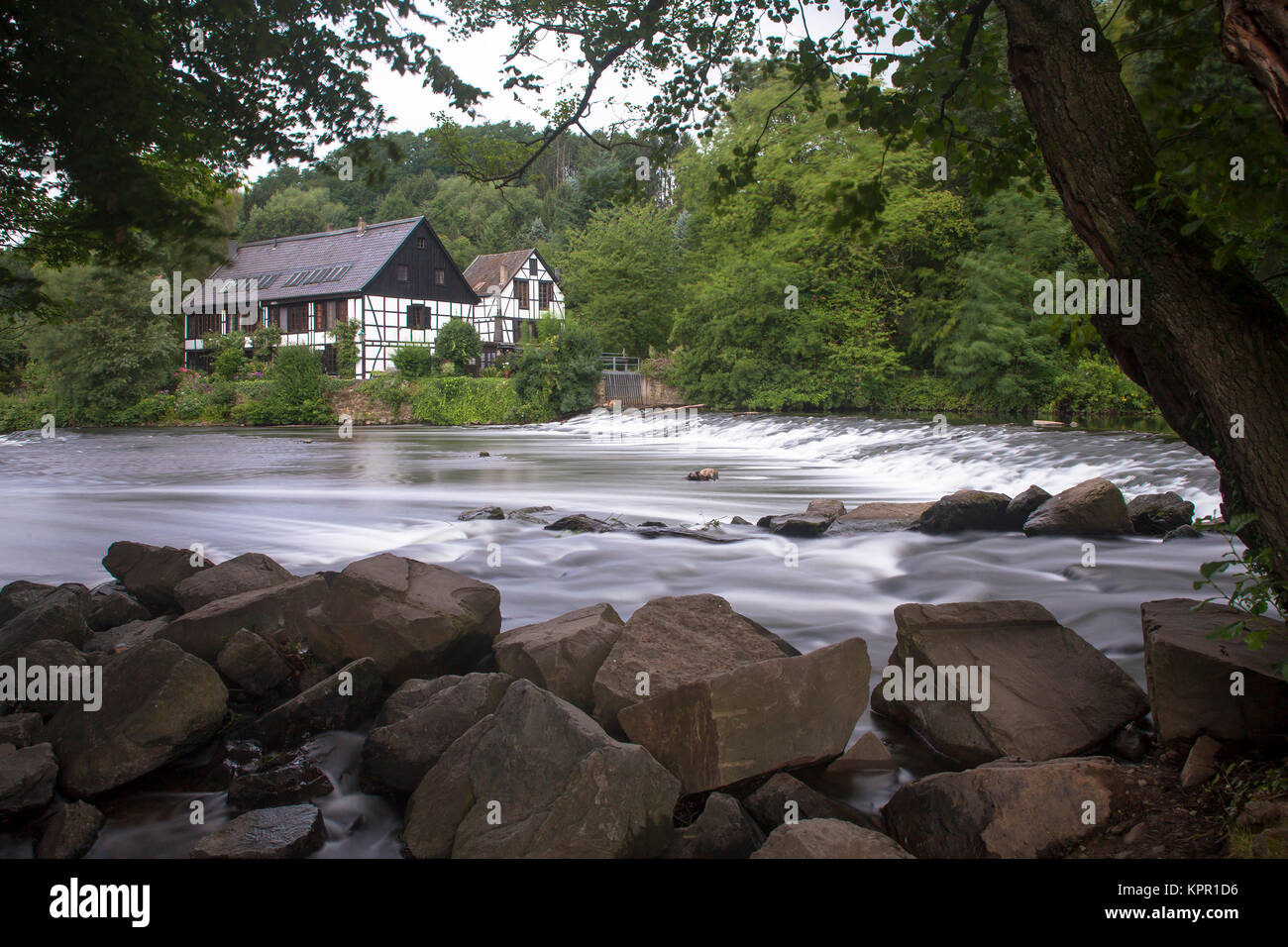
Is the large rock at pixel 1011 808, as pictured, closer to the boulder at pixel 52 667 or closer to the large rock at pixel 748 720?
the large rock at pixel 748 720

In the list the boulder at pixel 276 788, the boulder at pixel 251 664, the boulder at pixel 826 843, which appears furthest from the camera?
the boulder at pixel 251 664

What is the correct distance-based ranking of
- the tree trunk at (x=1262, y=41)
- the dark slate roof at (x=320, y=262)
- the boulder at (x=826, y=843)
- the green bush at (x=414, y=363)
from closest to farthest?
1. the tree trunk at (x=1262, y=41)
2. the boulder at (x=826, y=843)
3. the green bush at (x=414, y=363)
4. the dark slate roof at (x=320, y=262)

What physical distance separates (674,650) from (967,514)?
684 cm

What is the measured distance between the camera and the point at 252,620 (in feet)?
18.6

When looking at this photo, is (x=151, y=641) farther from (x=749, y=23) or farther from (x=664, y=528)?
(x=664, y=528)

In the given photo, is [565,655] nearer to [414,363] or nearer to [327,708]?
[327,708]

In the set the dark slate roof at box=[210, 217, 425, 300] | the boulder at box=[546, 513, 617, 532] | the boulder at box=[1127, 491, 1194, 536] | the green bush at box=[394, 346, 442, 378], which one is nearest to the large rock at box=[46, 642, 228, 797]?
the boulder at box=[546, 513, 617, 532]

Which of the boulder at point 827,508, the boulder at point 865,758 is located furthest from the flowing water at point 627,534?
the boulder at point 827,508

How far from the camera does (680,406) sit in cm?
4222

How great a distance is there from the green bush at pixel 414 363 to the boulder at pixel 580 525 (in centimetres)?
3553

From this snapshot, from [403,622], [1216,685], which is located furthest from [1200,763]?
[403,622]

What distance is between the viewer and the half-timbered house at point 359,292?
155 ft

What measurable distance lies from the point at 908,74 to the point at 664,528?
22.3 ft
